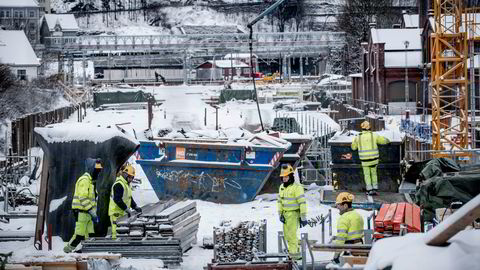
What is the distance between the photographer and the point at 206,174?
1809 cm

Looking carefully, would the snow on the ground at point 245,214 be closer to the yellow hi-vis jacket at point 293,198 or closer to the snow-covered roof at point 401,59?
the yellow hi-vis jacket at point 293,198

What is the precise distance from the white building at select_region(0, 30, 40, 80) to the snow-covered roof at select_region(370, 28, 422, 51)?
34234 mm

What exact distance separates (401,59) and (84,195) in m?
39.5

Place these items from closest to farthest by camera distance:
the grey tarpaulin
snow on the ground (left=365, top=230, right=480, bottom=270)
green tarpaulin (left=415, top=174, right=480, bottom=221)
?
snow on the ground (left=365, top=230, right=480, bottom=270), green tarpaulin (left=415, top=174, right=480, bottom=221), the grey tarpaulin

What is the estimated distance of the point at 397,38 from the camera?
53.0 meters

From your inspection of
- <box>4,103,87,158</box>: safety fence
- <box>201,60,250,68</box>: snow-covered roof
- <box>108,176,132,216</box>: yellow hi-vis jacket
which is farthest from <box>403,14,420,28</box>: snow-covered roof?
<box>108,176,132,216</box>: yellow hi-vis jacket

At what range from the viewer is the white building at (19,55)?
75312mm

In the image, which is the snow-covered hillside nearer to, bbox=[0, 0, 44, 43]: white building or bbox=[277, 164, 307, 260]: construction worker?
bbox=[0, 0, 44, 43]: white building

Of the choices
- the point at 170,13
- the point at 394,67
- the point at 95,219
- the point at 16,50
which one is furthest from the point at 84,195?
the point at 170,13

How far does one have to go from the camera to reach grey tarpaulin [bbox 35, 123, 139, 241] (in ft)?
47.9

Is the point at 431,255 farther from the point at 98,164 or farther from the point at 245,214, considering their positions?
the point at 245,214

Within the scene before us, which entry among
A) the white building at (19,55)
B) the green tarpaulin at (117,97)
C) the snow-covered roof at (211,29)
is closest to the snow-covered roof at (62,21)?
the snow-covered roof at (211,29)

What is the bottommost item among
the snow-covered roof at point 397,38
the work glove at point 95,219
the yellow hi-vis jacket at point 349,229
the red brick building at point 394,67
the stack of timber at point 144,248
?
the stack of timber at point 144,248

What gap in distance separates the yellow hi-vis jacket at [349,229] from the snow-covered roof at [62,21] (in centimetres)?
11694
